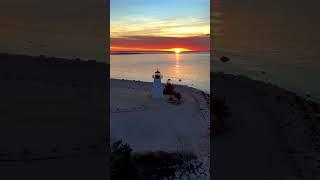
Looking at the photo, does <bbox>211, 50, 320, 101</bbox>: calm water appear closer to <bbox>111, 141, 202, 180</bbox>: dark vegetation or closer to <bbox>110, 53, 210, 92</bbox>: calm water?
<bbox>110, 53, 210, 92</bbox>: calm water

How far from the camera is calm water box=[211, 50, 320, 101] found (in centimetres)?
2153

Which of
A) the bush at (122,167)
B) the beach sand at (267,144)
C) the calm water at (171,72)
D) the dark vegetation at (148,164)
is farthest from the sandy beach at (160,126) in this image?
the calm water at (171,72)

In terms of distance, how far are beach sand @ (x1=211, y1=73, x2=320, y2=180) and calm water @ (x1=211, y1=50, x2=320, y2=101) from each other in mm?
6859

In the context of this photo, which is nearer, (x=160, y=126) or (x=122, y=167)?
(x=122, y=167)

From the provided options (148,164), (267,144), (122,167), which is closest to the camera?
(122,167)

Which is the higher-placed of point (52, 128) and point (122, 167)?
point (52, 128)

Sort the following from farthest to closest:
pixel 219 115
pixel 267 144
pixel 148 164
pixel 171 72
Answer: pixel 171 72 < pixel 219 115 < pixel 267 144 < pixel 148 164

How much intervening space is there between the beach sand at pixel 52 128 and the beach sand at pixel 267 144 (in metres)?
2.19

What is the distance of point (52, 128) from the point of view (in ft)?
27.8

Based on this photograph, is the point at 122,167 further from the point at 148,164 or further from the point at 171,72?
the point at 171,72

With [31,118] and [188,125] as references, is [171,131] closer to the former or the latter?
[188,125]

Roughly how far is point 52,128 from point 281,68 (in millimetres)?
22900

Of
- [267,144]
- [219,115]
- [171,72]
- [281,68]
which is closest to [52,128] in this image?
[219,115]

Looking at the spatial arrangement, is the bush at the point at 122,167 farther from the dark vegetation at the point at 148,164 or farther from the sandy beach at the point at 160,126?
the sandy beach at the point at 160,126
